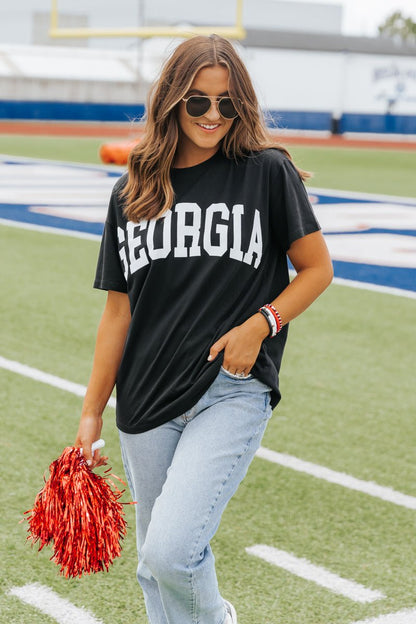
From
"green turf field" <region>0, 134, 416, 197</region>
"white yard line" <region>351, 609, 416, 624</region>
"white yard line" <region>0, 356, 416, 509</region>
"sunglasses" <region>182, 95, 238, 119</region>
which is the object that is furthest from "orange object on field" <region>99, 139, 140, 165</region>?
"sunglasses" <region>182, 95, 238, 119</region>

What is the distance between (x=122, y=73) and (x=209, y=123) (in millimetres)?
55486

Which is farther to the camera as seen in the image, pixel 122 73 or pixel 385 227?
pixel 122 73

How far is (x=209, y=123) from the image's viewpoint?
275cm

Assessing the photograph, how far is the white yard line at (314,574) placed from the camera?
3.60 meters

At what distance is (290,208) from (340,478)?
7.85 ft

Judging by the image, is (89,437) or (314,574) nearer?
(89,437)

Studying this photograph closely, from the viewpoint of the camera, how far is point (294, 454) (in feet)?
16.9

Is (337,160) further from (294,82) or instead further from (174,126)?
(174,126)

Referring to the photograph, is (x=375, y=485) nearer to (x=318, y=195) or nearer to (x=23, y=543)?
(x=23, y=543)

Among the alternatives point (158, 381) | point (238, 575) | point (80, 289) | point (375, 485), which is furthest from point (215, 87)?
point (80, 289)

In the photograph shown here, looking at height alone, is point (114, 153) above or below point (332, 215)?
below

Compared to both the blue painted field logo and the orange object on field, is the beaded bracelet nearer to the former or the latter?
the blue painted field logo

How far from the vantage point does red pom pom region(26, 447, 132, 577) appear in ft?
8.91

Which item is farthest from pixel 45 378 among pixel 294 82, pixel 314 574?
pixel 294 82
